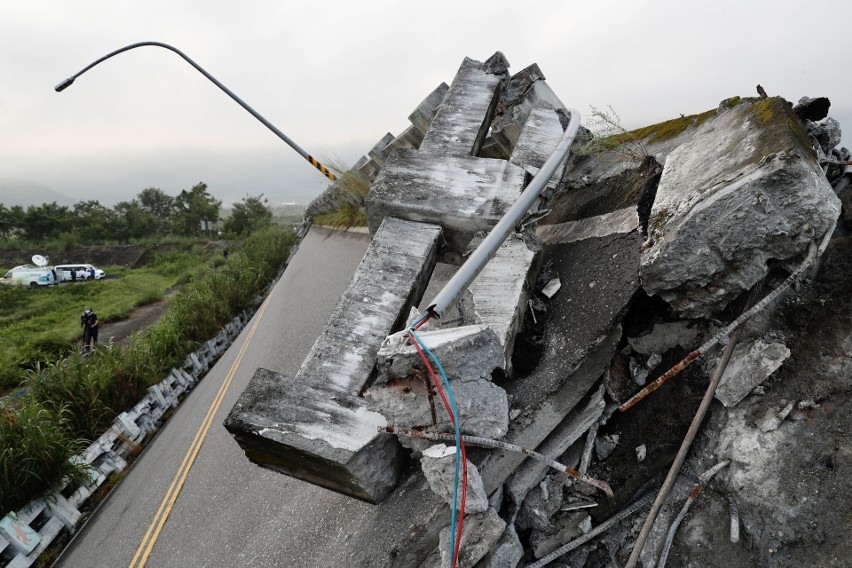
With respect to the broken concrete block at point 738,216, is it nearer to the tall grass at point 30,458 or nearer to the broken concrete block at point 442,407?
the broken concrete block at point 442,407

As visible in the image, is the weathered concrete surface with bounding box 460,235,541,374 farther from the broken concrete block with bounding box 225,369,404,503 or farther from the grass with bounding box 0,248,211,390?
the grass with bounding box 0,248,211,390

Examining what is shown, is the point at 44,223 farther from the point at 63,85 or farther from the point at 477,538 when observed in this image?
the point at 477,538

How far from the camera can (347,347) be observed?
8.45 feet

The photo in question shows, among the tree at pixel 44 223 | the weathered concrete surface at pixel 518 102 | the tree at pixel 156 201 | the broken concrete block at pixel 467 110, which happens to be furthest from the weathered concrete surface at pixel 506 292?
the tree at pixel 156 201

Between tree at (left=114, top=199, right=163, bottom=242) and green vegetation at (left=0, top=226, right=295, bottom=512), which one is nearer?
green vegetation at (left=0, top=226, right=295, bottom=512)

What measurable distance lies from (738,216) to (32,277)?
34129mm

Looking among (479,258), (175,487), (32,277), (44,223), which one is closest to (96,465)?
(175,487)

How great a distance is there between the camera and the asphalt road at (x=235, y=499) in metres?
2.76

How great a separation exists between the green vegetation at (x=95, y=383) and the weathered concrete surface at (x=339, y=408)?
412cm

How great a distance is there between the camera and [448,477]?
1.84 m

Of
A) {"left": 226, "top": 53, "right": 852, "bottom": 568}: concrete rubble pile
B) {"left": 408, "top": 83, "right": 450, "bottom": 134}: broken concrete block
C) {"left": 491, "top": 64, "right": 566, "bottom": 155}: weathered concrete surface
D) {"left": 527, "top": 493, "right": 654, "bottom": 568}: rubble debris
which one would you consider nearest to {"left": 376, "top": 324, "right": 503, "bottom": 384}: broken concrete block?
{"left": 226, "top": 53, "right": 852, "bottom": 568}: concrete rubble pile

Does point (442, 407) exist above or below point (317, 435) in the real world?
above

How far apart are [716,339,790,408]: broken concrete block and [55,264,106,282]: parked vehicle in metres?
33.8

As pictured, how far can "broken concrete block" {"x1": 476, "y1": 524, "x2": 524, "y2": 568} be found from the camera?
73.4 inches
